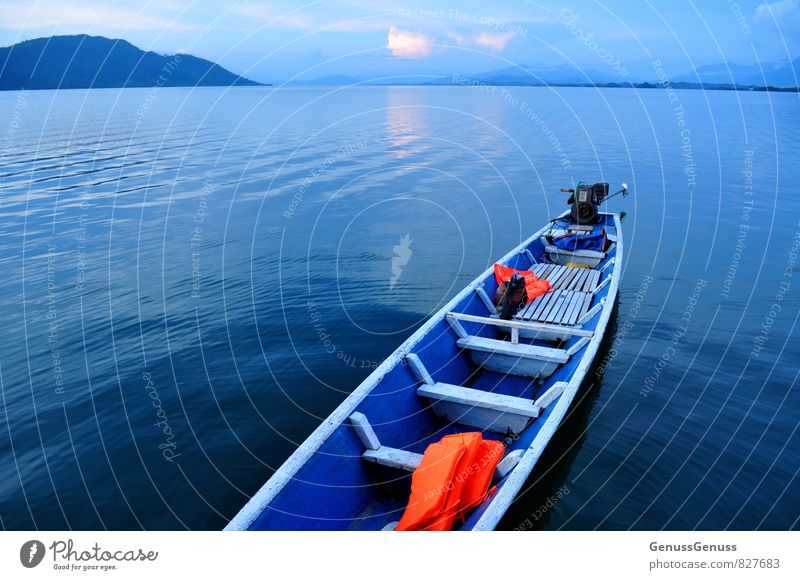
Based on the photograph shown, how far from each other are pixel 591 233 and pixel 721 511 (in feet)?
30.2

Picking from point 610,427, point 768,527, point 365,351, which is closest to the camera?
point 768,527

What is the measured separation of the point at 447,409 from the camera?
838 centimetres

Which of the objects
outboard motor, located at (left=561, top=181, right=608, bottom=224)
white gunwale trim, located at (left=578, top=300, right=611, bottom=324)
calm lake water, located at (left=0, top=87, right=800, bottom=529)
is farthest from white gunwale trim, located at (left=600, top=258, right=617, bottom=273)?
white gunwale trim, located at (left=578, top=300, right=611, bottom=324)

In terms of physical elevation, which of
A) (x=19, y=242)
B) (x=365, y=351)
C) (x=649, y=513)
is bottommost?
(x=649, y=513)

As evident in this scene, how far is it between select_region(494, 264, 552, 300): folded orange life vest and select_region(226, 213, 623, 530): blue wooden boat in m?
0.19

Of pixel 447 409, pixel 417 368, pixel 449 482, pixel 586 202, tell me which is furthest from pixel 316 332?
pixel 586 202

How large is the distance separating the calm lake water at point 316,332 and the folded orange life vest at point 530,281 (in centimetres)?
225

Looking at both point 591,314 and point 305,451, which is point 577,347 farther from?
point 305,451

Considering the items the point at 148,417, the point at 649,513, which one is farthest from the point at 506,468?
the point at 148,417

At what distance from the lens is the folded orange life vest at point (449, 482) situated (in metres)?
5.78

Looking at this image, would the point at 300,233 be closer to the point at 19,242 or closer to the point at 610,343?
the point at 19,242

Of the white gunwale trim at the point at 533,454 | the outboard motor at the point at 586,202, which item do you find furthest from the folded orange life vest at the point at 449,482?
the outboard motor at the point at 586,202

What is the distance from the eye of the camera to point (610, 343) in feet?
40.9

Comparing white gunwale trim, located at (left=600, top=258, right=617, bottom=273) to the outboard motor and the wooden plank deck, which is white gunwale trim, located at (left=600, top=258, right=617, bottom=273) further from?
the outboard motor
